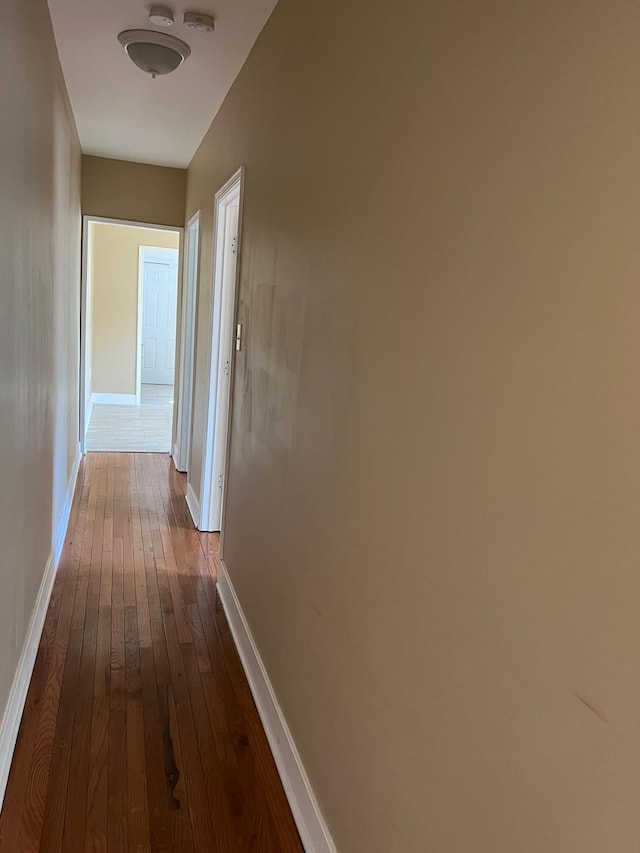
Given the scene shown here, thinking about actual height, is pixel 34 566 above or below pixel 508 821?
below

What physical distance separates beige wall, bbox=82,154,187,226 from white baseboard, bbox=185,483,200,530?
2.35m

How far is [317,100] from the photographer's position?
181 centimetres

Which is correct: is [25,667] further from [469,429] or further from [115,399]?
[115,399]

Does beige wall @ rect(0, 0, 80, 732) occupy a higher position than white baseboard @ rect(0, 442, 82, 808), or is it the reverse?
beige wall @ rect(0, 0, 80, 732)

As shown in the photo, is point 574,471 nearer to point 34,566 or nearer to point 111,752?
point 111,752

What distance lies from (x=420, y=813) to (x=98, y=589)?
89.4 inches

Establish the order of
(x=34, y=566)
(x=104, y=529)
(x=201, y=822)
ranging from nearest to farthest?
(x=201, y=822) < (x=34, y=566) < (x=104, y=529)

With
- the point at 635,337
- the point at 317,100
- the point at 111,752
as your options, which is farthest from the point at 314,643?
the point at 317,100

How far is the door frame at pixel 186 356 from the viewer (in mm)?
4742

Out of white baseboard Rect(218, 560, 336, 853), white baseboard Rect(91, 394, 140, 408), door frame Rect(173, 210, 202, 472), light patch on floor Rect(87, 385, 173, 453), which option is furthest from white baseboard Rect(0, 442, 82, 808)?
white baseboard Rect(91, 394, 140, 408)

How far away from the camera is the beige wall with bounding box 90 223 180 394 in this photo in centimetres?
815

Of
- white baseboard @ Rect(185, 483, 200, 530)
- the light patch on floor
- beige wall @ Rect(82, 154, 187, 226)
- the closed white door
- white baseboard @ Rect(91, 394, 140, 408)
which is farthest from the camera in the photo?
the closed white door

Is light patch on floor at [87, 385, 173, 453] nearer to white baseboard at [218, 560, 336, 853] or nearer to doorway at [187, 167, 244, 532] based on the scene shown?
doorway at [187, 167, 244, 532]

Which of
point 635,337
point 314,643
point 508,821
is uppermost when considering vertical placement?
point 635,337
